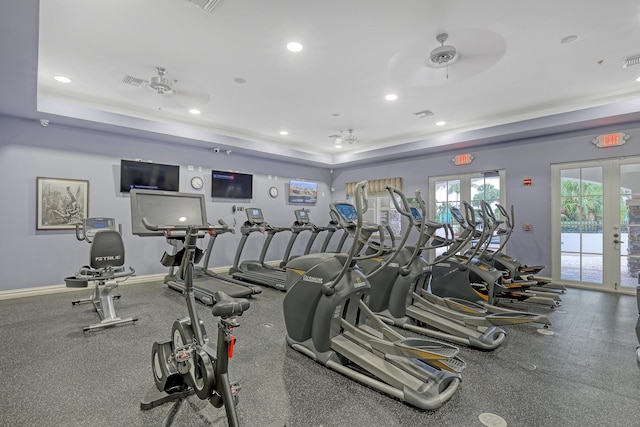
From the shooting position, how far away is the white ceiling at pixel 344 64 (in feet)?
10.2

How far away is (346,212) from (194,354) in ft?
5.78

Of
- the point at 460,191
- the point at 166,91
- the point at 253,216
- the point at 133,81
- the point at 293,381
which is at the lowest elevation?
the point at 293,381

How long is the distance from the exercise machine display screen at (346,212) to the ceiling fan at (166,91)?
10.4 ft

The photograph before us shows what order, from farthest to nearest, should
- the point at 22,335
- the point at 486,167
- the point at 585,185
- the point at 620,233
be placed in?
the point at 486,167
the point at 585,185
the point at 620,233
the point at 22,335

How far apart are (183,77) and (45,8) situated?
1631 mm

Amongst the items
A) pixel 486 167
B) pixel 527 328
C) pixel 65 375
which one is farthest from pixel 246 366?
pixel 486 167

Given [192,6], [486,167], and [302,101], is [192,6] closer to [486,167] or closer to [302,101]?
[302,101]

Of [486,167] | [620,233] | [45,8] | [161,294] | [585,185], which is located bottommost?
[161,294]

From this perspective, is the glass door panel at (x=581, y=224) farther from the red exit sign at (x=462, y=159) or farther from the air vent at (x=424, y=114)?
the air vent at (x=424, y=114)

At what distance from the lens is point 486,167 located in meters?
6.86

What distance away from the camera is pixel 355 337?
2752 millimetres

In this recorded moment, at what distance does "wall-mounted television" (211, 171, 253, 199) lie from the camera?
7.43 m

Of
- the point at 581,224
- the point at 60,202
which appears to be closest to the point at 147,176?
the point at 60,202

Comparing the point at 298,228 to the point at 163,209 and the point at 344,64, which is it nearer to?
the point at 344,64
